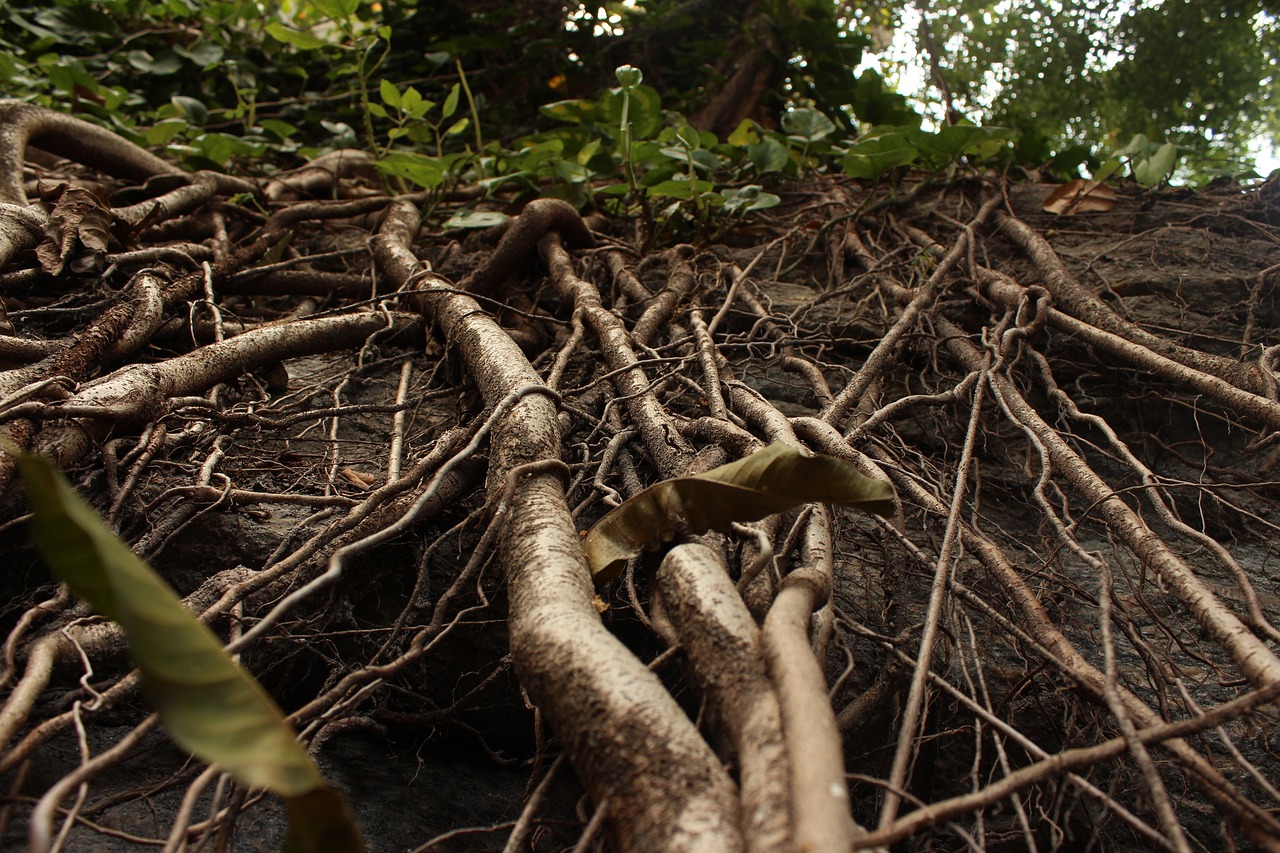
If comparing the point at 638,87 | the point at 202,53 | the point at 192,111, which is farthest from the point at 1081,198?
the point at 202,53

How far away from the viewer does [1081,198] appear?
2.48m

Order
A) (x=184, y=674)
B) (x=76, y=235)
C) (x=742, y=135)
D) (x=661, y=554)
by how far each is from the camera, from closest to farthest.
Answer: (x=184, y=674) < (x=661, y=554) < (x=76, y=235) < (x=742, y=135)

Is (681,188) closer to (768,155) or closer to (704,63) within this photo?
(768,155)

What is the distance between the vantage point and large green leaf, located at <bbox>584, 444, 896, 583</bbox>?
0.86 metres

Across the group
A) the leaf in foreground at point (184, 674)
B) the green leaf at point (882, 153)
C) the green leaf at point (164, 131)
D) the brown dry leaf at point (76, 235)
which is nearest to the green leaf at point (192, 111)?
the green leaf at point (164, 131)

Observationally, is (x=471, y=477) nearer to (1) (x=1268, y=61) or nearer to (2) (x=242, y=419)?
(2) (x=242, y=419)

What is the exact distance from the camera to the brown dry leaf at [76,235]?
1709 millimetres

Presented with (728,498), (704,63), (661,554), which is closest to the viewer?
(728,498)

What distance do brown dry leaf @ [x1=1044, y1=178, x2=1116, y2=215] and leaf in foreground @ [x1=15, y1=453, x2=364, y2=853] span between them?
2.68 meters

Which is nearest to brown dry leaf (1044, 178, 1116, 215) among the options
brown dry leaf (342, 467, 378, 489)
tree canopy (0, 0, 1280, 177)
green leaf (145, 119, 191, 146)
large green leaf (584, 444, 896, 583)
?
tree canopy (0, 0, 1280, 177)

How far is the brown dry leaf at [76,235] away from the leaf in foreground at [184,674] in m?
1.49

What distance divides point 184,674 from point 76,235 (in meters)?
Answer: 1.70

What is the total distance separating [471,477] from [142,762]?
0.61m

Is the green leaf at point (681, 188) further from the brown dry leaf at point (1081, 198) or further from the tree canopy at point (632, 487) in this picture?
the brown dry leaf at point (1081, 198)
